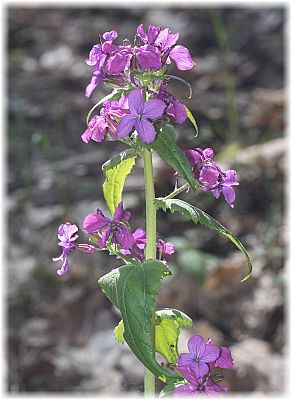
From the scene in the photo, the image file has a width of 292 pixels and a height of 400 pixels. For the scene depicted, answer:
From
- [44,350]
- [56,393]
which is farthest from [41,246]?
[56,393]

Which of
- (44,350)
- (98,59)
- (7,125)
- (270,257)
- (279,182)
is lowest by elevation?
(44,350)

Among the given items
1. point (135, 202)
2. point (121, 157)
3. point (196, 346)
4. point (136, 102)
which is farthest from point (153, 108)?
point (135, 202)

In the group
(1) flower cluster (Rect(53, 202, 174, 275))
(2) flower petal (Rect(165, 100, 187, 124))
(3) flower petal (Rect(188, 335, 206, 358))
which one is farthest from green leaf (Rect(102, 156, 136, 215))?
(3) flower petal (Rect(188, 335, 206, 358))

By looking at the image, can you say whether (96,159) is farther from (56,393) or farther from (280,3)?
(280,3)

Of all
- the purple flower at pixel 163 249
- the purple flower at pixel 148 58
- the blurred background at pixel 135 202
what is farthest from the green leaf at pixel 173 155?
the blurred background at pixel 135 202

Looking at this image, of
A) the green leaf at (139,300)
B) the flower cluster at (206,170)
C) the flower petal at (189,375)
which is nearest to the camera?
the green leaf at (139,300)

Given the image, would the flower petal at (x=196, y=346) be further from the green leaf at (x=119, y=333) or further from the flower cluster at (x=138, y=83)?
the flower cluster at (x=138, y=83)
